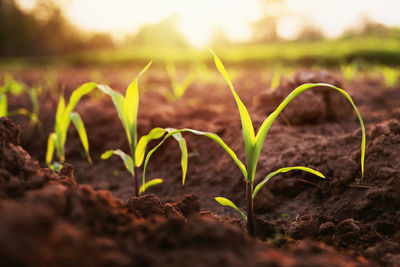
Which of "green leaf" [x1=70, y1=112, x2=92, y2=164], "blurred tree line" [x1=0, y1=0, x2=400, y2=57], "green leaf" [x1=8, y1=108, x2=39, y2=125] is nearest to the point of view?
"green leaf" [x1=70, y1=112, x2=92, y2=164]

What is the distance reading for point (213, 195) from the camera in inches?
76.8

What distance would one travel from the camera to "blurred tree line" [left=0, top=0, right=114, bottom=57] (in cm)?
2125

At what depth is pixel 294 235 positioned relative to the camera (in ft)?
4.55

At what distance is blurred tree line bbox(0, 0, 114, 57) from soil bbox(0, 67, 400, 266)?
2094 cm

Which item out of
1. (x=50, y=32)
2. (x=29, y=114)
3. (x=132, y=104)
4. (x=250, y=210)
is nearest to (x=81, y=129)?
(x=132, y=104)

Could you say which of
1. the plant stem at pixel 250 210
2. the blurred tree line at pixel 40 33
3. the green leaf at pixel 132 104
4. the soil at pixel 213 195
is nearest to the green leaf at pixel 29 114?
the soil at pixel 213 195

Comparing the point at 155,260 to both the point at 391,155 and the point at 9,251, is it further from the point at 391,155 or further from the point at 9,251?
A: the point at 391,155

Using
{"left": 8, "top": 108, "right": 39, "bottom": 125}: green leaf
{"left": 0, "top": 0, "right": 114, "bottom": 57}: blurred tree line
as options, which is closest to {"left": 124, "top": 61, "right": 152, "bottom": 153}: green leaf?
{"left": 8, "top": 108, "right": 39, "bottom": 125}: green leaf

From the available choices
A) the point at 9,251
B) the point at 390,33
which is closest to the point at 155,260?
the point at 9,251

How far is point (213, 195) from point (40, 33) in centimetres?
2478

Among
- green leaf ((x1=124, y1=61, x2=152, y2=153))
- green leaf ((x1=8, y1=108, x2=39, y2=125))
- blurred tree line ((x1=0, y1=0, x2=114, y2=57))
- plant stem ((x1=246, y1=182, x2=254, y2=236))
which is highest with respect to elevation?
blurred tree line ((x1=0, y1=0, x2=114, y2=57))

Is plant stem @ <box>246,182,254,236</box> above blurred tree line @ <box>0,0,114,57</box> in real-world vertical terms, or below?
below

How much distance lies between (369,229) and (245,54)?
1049 centimetres

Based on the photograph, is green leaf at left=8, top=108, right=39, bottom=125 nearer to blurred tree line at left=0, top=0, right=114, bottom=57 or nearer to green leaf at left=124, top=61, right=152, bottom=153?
green leaf at left=124, top=61, right=152, bottom=153
